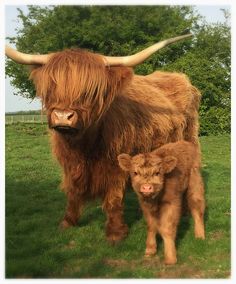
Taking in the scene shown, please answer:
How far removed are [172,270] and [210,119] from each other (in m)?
10.6

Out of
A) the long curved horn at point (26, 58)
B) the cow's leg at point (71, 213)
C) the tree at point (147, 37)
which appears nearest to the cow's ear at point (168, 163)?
the cow's leg at point (71, 213)

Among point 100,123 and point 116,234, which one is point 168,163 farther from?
point 116,234

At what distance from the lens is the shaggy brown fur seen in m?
4.71

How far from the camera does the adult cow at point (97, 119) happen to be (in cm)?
466

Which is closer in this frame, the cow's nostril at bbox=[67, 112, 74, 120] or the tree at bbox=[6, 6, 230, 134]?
the cow's nostril at bbox=[67, 112, 74, 120]

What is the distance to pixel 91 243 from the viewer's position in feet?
17.8

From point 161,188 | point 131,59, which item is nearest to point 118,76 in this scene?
point 131,59

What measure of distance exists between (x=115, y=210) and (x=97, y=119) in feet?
4.15

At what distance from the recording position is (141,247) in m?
5.21

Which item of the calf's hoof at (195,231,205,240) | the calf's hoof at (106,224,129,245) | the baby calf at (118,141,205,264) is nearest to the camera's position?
the baby calf at (118,141,205,264)

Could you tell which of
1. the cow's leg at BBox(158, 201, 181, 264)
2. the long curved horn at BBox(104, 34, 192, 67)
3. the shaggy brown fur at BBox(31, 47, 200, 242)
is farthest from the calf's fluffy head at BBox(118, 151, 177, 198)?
the long curved horn at BBox(104, 34, 192, 67)

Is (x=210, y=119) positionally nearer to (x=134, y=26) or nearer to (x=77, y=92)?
(x=134, y=26)

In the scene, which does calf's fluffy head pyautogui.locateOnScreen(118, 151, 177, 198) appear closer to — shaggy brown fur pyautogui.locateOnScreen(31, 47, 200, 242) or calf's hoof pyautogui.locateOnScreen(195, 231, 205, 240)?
shaggy brown fur pyautogui.locateOnScreen(31, 47, 200, 242)

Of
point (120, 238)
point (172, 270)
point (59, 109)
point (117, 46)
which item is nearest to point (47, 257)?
point (120, 238)
